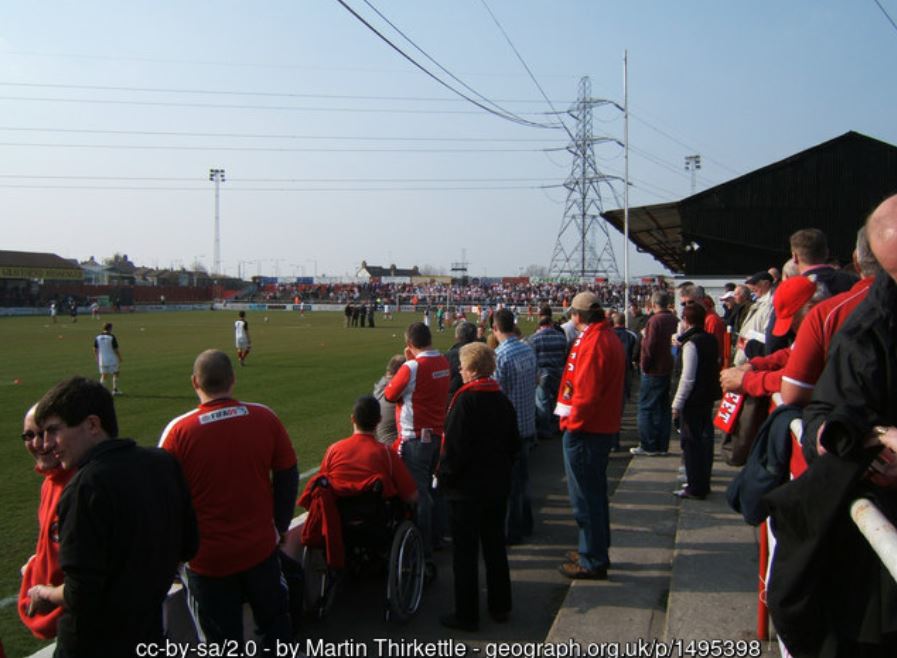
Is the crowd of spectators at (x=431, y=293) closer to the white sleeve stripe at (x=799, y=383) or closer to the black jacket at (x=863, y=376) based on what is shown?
the white sleeve stripe at (x=799, y=383)

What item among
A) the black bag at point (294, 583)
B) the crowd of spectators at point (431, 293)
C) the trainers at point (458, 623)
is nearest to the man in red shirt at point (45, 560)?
the black bag at point (294, 583)

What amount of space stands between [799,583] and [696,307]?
5.45 metres

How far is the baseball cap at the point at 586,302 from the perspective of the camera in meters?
5.38

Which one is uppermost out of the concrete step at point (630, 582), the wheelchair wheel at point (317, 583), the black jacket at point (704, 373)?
the black jacket at point (704, 373)

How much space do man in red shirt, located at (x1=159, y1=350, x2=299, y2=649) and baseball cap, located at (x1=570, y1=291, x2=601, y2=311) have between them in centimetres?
278

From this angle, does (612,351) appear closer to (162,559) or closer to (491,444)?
(491,444)

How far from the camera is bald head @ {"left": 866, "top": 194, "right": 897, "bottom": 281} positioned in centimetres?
197

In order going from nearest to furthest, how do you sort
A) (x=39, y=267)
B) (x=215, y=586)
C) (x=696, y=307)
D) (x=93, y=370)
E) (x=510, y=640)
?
(x=215, y=586) < (x=510, y=640) < (x=696, y=307) < (x=93, y=370) < (x=39, y=267)

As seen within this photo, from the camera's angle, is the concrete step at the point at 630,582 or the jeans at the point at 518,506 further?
the jeans at the point at 518,506

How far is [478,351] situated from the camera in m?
4.79

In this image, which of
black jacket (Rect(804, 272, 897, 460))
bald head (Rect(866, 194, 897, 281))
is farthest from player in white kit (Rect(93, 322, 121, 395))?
bald head (Rect(866, 194, 897, 281))

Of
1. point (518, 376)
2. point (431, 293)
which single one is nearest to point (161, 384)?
point (518, 376)

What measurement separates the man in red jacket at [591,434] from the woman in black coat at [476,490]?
75 centimetres

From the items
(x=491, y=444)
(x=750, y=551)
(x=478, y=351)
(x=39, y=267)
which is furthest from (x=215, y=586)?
(x=39, y=267)
